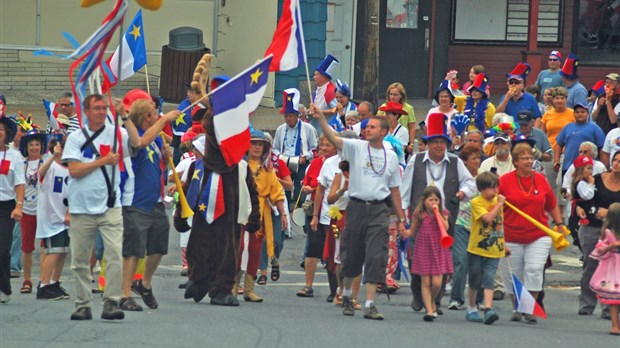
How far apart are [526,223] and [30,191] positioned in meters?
4.89

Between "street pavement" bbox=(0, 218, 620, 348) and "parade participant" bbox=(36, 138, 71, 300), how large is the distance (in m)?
0.42

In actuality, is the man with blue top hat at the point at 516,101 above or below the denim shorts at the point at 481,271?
above

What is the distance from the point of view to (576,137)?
54.4 feet

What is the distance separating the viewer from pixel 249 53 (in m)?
25.8

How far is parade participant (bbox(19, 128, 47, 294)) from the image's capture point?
43.3 ft

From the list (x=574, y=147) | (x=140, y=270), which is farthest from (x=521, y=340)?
(x=574, y=147)

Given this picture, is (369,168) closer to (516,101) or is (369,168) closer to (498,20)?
(516,101)

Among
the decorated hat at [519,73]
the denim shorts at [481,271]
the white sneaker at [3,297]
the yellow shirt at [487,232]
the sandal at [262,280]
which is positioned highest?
the decorated hat at [519,73]

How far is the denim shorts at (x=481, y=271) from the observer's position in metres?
12.3

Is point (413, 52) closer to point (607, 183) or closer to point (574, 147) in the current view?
point (574, 147)

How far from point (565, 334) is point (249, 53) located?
1486 cm

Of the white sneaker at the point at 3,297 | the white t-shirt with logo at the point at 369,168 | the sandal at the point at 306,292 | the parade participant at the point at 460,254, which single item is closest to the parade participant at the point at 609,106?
the parade participant at the point at 460,254

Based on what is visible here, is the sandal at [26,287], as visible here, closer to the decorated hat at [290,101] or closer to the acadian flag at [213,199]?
the acadian flag at [213,199]

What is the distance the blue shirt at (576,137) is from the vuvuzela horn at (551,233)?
4273 mm
